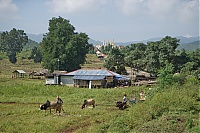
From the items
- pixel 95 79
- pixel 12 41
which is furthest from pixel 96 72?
pixel 12 41

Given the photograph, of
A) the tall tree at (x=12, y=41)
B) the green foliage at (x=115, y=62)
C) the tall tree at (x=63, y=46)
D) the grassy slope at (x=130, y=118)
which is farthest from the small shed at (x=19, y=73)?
the tall tree at (x=12, y=41)

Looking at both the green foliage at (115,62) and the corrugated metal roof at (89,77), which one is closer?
the corrugated metal roof at (89,77)

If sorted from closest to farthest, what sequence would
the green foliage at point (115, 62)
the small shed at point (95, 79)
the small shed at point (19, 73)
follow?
1. the small shed at point (95, 79)
2. the green foliage at point (115, 62)
3. the small shed at point (19, 73)

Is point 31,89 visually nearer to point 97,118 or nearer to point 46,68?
point 97,118

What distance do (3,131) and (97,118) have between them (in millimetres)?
5332

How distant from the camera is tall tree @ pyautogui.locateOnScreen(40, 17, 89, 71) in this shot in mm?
48812

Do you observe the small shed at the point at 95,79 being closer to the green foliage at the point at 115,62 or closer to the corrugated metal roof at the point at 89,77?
the corrugated metal roof at the point at 89,77

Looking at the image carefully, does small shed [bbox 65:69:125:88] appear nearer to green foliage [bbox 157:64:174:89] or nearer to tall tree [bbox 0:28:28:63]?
green foliage [bbox 157:64:174:89]

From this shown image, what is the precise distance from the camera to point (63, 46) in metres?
49.2

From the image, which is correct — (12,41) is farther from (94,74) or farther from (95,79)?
(95,79)

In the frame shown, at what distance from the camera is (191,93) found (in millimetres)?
15047

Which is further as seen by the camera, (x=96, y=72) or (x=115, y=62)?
(x=115, y=62)

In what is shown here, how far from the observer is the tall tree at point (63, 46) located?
1922 inches

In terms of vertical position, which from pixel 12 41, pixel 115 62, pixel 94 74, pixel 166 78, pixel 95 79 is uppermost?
pixel 12 41
